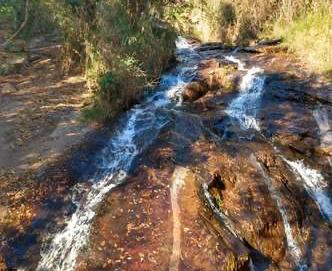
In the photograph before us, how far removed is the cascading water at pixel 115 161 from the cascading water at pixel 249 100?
1367 millimetres

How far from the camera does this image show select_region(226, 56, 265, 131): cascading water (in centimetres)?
916

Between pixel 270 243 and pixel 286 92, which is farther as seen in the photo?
pixel 286 92

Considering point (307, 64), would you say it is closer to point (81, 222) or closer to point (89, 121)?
point (89, 121)

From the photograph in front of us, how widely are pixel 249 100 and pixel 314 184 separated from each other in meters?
3.01

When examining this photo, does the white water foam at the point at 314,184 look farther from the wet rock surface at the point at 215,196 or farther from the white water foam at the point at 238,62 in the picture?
the white water foam at the point at 238,62

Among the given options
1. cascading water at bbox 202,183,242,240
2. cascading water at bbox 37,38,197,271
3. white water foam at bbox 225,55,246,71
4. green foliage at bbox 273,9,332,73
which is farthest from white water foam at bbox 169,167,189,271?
green foliage at bbox 273,9,332,73

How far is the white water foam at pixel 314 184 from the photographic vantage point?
7.28 meters

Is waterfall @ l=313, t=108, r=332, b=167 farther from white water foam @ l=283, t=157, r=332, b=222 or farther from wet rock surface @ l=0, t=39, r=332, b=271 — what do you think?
white water foam @ l=283, t=157, r=332, b=222

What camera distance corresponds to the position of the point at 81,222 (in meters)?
6.30

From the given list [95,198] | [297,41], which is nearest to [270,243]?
[95,198]

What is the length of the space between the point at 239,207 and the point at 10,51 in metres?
9.26

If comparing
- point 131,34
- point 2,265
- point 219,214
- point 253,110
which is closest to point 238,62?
point 253,110

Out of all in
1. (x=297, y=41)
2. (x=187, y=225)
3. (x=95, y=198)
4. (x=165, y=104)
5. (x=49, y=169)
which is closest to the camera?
(x=187, y=225)

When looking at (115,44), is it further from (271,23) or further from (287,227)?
(271,23)
